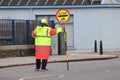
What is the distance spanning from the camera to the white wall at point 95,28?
38375 millimetres

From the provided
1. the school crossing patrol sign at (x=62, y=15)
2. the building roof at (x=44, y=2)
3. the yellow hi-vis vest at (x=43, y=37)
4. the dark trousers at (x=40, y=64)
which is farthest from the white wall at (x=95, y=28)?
the yellow hi-vis vest at (x=43, y=37)

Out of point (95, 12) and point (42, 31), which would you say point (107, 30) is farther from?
point (42, 31)

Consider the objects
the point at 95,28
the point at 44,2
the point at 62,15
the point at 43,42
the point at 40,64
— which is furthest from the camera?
the point at 44,2

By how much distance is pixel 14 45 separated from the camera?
2634 centimetres

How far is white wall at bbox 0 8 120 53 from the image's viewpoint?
38.4 meters

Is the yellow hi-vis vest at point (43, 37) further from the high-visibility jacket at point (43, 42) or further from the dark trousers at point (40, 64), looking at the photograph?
the dark trousers at point (40, 64)

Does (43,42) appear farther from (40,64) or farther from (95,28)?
(95,28)

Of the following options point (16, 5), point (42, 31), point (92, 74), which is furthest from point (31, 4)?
point (92, 74)

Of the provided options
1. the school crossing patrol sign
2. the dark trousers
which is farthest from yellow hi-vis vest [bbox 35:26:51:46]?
the school crossing patrol sign

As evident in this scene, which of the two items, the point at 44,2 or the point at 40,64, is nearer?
the point at 40,64

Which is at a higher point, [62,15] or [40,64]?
[62,15]

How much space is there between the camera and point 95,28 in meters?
38.7

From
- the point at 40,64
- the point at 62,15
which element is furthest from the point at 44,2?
the point at 40,64

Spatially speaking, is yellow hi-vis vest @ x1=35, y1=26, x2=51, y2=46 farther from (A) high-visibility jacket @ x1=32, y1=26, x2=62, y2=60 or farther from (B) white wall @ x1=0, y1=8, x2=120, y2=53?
(B) white wall @ x1=0, y1=8, x2=120, y2=53
